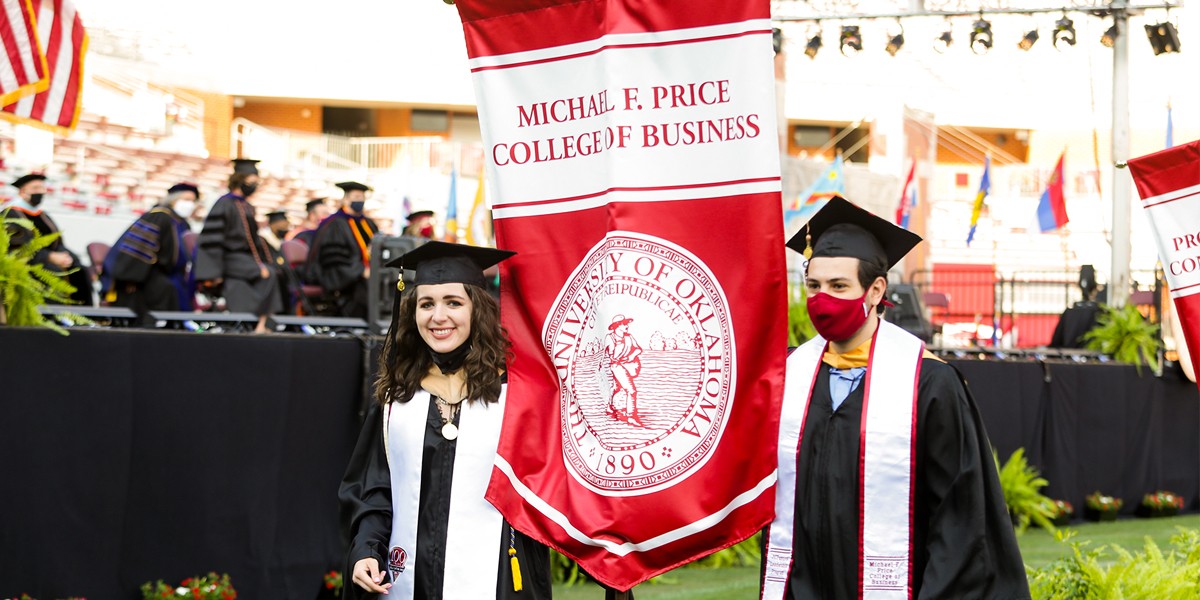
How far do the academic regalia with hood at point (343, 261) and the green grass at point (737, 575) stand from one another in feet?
16.1

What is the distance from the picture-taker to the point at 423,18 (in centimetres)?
3416

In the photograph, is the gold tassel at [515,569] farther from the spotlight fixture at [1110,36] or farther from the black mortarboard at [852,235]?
the spotlight fixture at [1110,36]

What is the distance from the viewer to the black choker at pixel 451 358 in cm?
378

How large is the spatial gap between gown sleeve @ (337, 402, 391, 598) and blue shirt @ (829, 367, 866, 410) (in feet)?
4.02

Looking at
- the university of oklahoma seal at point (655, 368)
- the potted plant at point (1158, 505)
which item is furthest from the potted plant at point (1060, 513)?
the university of oklahoma seal at point (655, 368)

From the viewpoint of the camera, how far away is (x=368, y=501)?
374 centimetres

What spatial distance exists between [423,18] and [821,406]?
104ft

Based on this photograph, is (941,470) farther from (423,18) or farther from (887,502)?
(423,18)

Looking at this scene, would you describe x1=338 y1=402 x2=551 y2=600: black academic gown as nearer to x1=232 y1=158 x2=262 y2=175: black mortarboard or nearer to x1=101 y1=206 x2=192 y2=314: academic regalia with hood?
x1=101 y1=206 x2=192 y2=314: academic regalia with hood

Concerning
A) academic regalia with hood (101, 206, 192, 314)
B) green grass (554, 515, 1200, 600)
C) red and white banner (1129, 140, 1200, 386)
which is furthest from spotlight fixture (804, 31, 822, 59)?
red and white banner (1129, 140, 1200, 386)

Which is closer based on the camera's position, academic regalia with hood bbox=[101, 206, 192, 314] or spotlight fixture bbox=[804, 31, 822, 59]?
academic regalia with hood bbox=[101, 206, 192, 314]

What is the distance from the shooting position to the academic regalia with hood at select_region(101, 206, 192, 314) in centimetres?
1108

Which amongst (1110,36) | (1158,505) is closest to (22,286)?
(1158,505)

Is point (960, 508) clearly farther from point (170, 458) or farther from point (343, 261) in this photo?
point (343, 261)
